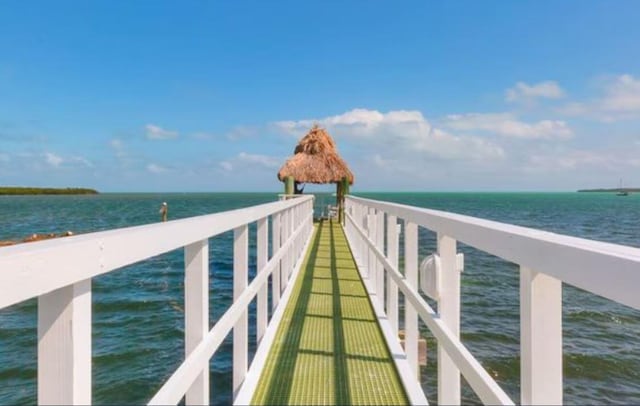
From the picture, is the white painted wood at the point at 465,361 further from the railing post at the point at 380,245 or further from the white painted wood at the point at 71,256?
the railing post at the point at 380,245

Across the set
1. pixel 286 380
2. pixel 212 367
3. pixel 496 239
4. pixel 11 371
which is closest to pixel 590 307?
pixel 212 367

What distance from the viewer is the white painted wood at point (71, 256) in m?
0.71

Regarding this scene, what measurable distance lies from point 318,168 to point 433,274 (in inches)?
669

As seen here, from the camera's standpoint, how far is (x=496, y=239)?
4.39 feet

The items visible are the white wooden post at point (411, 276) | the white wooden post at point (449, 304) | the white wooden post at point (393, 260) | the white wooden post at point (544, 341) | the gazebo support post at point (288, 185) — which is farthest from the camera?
the gazebo support post at point (288, 185)

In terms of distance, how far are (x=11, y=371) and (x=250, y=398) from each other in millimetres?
5767

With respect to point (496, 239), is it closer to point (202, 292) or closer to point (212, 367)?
point (202, 292)

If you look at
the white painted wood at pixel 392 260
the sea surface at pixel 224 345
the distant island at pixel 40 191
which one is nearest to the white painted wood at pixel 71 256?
the white painted wood at pixel 392 260

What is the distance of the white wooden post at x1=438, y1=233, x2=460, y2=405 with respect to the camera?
184cm

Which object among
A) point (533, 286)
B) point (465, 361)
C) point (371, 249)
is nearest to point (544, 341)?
point (533, 286)

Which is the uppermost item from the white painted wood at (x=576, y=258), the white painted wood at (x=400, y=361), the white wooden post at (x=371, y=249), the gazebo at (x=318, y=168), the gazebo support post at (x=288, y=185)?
the gazebo at (x=318, y=168)

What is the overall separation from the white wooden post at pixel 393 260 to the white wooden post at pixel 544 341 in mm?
2349

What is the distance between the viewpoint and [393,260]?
3520 mm

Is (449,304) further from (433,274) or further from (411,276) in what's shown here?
(411,276)
